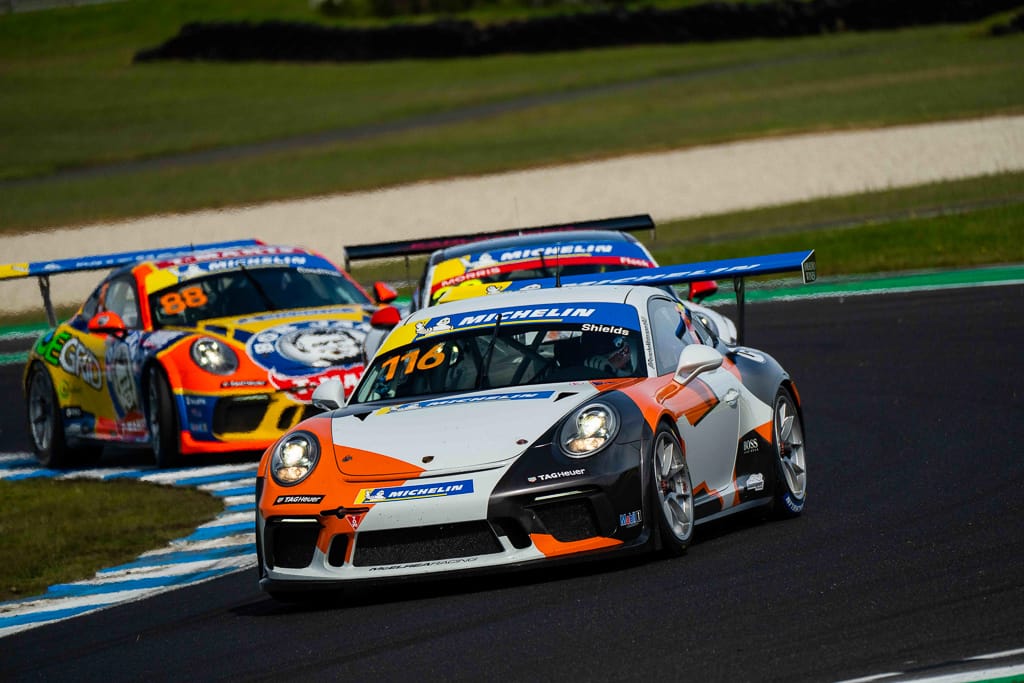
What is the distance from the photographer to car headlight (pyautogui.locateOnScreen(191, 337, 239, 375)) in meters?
12.4

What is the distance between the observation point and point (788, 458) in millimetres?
8805

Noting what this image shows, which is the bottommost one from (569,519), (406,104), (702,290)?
(406,104)

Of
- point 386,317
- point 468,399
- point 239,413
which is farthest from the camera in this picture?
point 239,413

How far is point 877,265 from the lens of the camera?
21.0 metres

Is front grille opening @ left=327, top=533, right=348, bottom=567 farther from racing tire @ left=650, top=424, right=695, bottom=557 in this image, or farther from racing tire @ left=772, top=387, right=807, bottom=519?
racing tire @ left=772, top=387, right=807, bottom=519

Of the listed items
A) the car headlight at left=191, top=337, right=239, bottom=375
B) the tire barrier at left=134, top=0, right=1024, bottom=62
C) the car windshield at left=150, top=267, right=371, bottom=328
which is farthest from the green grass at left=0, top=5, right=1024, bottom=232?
the car headlight at left=191, top=337, right=239, bottom=375

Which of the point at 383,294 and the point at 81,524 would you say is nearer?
the point at 81,524

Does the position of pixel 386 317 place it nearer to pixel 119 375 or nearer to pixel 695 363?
pixel 119 375

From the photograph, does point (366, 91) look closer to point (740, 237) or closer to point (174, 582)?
point (740, 237)

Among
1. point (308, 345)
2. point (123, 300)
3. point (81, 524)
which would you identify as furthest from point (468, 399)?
point (123, 300)

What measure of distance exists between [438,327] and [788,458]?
68.6 inches

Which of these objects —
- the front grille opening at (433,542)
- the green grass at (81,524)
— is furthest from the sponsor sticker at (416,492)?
the green grass at (81,524)

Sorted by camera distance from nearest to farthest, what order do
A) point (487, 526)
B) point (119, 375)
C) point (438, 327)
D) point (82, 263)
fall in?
point (487, 526) < point (438, 327) < point (119, 375) < point (82, 263)

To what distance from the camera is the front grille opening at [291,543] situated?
730cm
